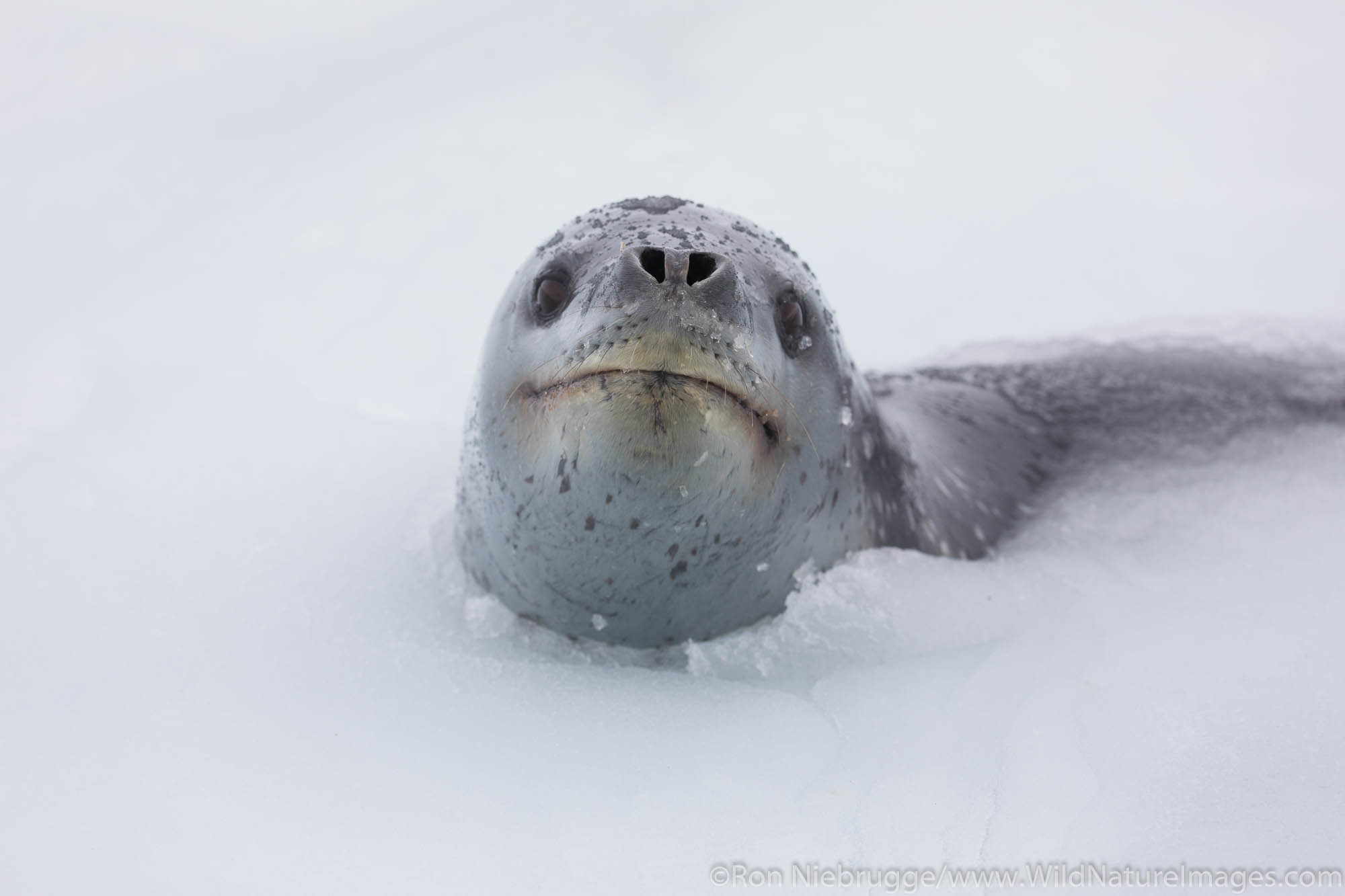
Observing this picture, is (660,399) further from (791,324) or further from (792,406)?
(791,324)

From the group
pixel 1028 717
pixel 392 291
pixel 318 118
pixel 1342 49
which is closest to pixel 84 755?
pixel 1028 717

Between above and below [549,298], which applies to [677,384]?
below

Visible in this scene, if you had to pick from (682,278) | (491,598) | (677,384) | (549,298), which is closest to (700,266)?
(682,278)

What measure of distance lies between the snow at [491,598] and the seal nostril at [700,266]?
781 mm

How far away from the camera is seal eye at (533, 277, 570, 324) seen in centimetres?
192

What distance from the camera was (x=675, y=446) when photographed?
1689 millimetres

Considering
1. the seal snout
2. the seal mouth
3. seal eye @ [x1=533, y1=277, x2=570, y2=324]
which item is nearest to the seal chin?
the seal mouth

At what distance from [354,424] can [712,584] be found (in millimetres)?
1745

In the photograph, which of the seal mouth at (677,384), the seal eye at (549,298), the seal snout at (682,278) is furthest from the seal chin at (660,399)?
the seal eye at (549,298)

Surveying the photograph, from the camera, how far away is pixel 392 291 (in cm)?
446

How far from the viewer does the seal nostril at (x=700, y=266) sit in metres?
1.67

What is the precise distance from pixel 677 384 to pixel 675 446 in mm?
117

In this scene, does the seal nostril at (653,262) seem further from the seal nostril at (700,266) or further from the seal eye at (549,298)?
the seal eye at (549,298)

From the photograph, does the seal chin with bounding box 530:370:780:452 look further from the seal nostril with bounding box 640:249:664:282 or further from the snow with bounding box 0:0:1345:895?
the snow with bounding box 0:0:1345:895
